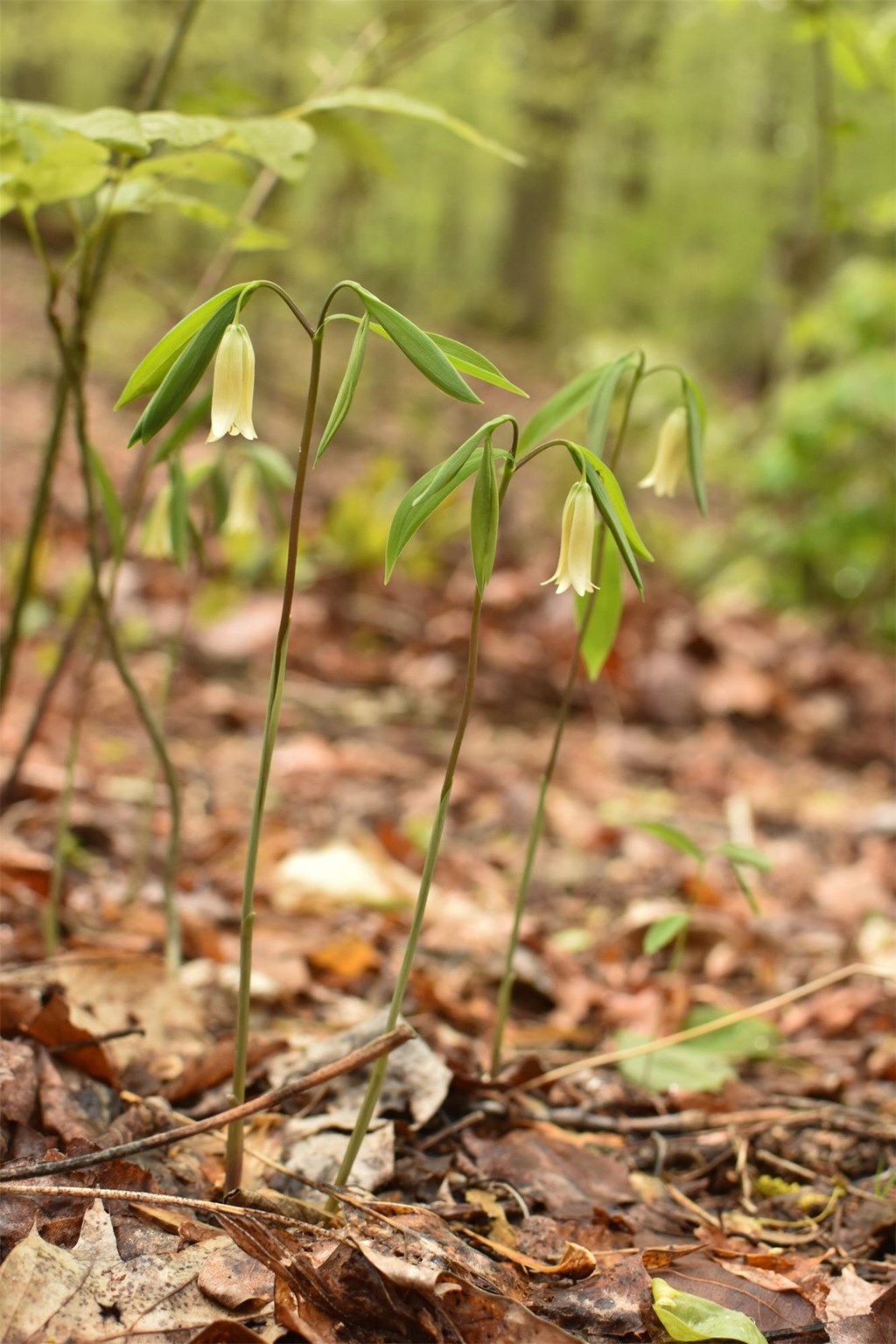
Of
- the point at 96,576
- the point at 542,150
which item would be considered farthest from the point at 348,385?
the point at 542,150

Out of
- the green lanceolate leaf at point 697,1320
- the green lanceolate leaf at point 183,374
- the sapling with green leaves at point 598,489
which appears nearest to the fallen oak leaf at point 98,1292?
the green lanceolate leaf at point 697,1320

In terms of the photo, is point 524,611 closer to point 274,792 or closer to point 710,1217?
point 274,792

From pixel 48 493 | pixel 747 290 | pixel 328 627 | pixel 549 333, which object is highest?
pixel 747 290

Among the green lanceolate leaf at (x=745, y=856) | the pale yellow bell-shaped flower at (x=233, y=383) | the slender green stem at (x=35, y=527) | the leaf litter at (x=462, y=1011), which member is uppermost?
the pale yellow bell-shaped flower at (x=233, y=383)

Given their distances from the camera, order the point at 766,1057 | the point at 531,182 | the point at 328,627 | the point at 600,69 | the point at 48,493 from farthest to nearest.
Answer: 1. the point at 531,182
2. the point at 600,69
3. the point at 328,627
4. the point at 766,1057
5. the point at 48,493

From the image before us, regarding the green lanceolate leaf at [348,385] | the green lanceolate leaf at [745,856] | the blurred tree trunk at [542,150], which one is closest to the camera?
the green lanceolate leaf at [348,385]

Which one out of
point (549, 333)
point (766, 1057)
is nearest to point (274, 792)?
point (766, 1057)

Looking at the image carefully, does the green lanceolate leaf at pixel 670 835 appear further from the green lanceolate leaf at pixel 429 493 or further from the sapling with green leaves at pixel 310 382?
the green lanceolate leaf at pixel 429 493
